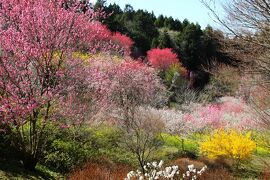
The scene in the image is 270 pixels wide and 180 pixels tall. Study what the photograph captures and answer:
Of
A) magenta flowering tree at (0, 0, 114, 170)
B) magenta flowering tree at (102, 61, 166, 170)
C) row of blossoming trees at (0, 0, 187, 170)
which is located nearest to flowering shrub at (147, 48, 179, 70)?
magenta flowering tree at (102, 61, 166, 170)

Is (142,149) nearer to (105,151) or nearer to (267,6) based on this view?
(105,151)

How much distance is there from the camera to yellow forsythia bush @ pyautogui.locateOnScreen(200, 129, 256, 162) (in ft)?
56.2

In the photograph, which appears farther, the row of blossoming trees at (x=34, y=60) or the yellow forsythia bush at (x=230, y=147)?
the yellow forsythia bush at (x=230, y=147)

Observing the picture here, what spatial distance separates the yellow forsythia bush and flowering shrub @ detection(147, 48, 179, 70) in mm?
20332

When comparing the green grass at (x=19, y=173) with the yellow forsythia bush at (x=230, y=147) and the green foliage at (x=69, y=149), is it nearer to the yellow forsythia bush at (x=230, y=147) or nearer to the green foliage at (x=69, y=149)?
the green foliage at (x=69, y=149)

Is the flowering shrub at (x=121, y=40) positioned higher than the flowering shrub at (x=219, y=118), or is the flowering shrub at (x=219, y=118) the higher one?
the flowering shrub at (x=121, y=40)

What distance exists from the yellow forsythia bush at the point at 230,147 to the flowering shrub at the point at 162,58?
20332mm

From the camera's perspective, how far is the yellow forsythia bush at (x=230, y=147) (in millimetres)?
17141

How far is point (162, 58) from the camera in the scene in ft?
124

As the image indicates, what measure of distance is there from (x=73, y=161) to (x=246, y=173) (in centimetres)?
823

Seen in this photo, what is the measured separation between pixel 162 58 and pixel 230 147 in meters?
21.2

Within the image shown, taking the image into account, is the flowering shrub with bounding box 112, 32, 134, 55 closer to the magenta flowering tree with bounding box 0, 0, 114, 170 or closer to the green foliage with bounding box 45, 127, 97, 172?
the green foliage with bounding box 45, 127, 97, 172

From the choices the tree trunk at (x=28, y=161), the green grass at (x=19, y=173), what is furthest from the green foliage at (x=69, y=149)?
the tree trunk at (x=28, y=161)

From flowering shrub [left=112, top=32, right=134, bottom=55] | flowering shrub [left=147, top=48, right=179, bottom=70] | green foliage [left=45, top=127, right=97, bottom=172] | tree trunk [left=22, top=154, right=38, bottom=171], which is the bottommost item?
green foliage [left=45, top=127, right=97, bottom=172]
